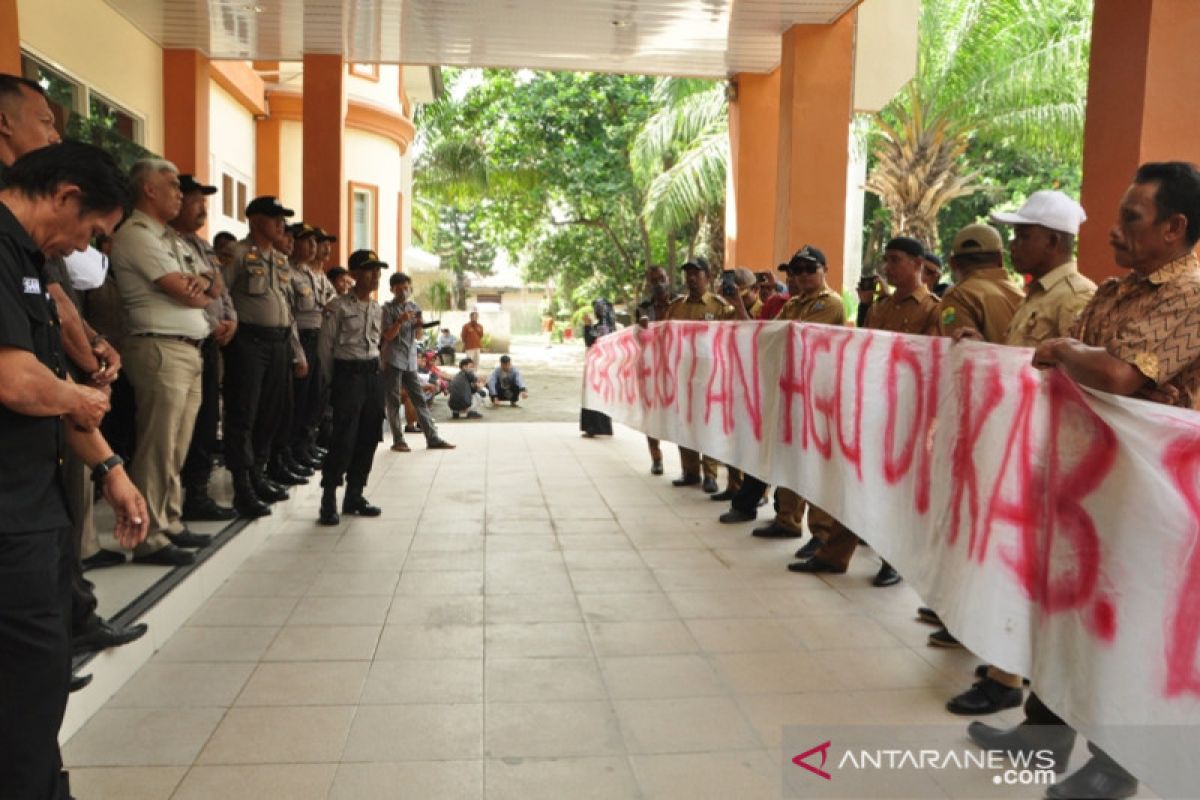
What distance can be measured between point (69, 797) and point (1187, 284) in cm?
342

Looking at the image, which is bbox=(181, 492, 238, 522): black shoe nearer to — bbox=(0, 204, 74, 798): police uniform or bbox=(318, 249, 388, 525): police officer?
bbox=(318, 249, 388, 525): police officer

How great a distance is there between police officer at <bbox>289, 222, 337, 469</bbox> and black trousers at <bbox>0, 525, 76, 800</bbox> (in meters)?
5.07

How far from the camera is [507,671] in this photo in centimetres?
390

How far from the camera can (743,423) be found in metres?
6.80

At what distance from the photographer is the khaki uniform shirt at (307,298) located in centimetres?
727

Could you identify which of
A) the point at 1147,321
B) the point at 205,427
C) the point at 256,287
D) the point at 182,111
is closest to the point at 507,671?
the point at 1147,321

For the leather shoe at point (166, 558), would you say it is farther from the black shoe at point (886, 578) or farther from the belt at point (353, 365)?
the black shoe at point (886, 578)

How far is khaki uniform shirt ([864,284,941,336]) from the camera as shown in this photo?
196 inches

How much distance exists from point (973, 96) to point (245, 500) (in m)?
12.7

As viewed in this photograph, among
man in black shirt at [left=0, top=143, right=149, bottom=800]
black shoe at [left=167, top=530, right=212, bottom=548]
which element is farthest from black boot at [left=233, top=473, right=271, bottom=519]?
man in black shirt at [left=0, top=143, right=149, bottom=800]

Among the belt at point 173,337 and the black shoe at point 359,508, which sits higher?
the belt at point 173,337

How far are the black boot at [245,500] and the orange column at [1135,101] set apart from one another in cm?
488

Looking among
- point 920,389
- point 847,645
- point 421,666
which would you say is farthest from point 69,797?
point 920,389

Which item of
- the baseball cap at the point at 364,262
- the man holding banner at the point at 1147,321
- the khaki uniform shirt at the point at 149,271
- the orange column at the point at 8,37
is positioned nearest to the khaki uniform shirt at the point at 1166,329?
the man holding banner at the point at 1147,321
